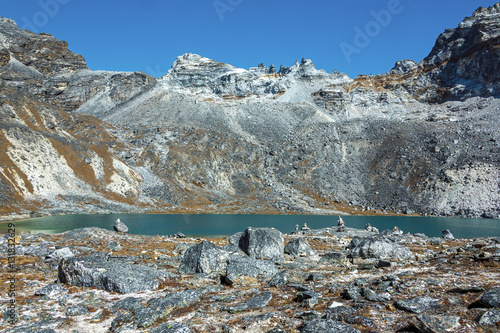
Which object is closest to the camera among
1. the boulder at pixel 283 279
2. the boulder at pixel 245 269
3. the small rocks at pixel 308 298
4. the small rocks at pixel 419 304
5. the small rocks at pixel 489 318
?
the small rocks at pixel 489 318

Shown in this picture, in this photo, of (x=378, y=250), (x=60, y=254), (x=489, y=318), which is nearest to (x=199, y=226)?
(x=60, y=254)

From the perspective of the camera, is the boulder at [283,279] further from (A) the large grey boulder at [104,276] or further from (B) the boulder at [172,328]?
(B) the boulder at [172,328]

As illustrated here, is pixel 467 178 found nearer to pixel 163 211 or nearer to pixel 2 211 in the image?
pixel 163 211

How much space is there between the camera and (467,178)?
374 ft

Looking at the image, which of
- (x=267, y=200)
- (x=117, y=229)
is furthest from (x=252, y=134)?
(x=117, y=229)

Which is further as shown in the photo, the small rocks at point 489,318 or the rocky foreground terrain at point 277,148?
the rocky foreground terrain at point 277,148

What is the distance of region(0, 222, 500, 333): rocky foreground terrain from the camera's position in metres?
10.7

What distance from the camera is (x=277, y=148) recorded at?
155000mm

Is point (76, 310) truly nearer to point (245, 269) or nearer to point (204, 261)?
point (204, 261)

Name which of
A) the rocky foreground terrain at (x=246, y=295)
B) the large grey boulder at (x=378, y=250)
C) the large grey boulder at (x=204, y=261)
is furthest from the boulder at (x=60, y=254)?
the large grey boulder at (x=378, y=250)

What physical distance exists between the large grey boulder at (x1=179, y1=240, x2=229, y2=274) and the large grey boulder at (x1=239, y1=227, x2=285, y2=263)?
460cm

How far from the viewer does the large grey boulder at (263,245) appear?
23.8m

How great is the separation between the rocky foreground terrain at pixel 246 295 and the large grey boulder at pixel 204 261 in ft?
0.20

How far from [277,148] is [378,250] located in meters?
132
